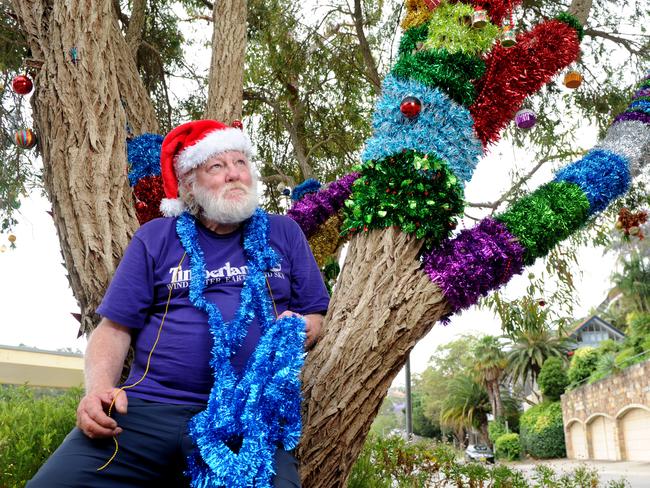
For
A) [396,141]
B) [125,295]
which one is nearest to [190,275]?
[125,295]

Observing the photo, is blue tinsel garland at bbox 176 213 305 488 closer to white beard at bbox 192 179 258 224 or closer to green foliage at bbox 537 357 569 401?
white beard at bbox 192 179 258 224

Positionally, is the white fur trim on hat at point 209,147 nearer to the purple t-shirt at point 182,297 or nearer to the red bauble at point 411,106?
the purple t-shirt at point 182,297

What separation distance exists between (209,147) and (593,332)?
2073 inches

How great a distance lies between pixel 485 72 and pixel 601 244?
488cm

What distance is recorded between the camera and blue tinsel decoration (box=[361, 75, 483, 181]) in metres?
2.66

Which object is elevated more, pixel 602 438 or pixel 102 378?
pixel 602 438

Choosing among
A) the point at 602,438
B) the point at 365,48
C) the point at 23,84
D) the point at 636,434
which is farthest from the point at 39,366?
the point at 602,438

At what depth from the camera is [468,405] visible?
43.6 m

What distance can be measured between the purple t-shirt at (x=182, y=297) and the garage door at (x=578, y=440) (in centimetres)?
2871

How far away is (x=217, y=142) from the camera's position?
242cm

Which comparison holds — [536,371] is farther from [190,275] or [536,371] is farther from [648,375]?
[190,275]

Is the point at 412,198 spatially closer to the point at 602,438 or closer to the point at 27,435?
the point at 27,435

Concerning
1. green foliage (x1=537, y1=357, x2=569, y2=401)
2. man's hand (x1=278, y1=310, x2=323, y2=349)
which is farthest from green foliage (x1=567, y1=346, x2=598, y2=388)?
man's hand (x1=278, y1=310, x2=323, y2=349)

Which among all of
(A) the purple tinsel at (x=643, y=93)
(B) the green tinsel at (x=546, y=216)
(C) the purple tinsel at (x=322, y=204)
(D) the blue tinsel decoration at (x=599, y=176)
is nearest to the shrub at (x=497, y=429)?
(C) the purple tinsel at (x=322, y=204)
